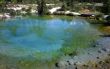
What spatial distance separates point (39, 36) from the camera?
36.4 meters

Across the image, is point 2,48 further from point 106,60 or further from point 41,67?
point 106,60

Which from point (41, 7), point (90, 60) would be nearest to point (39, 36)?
point (90, 60)

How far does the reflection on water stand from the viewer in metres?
29.0

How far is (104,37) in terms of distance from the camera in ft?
116

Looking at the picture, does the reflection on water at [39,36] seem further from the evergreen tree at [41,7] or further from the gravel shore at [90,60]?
the evergreen tree at [41,7]

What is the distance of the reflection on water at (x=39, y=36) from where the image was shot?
29016mm

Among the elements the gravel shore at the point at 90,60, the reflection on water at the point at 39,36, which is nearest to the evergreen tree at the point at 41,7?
the reflection on water at the point at 39,36

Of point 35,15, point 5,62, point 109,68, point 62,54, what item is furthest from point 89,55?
point 35,15

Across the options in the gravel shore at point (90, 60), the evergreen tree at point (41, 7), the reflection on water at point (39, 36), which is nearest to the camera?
the gravel shore at point (90, 60)

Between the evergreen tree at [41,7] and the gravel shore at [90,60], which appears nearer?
the gravel shore at [90,60]

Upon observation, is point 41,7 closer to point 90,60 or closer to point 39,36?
point 39,36

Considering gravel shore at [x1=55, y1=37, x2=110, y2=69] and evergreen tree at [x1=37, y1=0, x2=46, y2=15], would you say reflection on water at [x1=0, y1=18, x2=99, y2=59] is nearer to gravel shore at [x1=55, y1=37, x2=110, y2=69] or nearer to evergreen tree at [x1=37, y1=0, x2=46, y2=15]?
gravel shore at [x1=55, y1=37, x2=110, y2=69]

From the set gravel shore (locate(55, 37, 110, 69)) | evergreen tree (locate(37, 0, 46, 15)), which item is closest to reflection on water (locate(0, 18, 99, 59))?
gravel shore (locate(55, 37, 110, 69))

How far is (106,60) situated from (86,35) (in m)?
13.4
